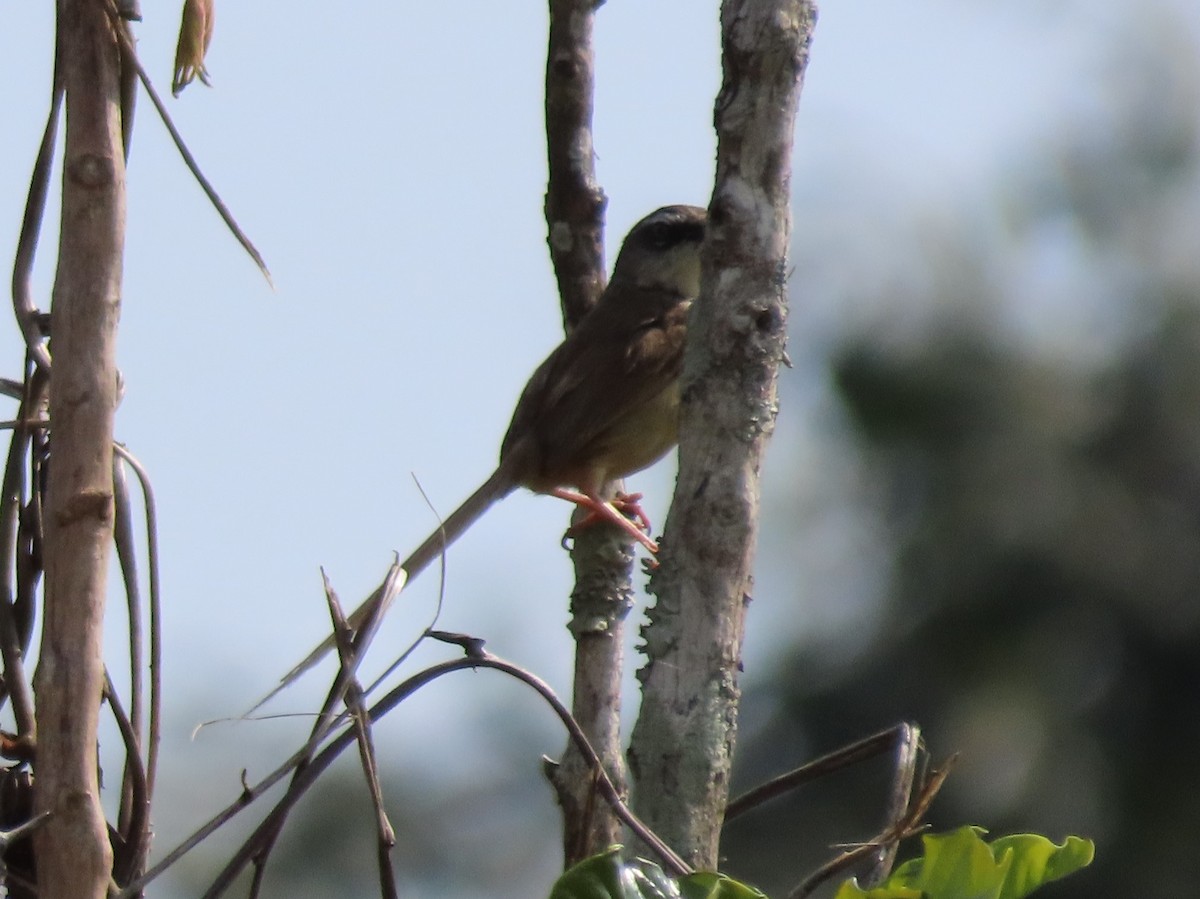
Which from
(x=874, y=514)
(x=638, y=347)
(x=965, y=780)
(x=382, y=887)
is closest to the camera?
(x=382, y=887)

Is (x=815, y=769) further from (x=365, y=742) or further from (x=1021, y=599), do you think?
(x=1021, y=599)

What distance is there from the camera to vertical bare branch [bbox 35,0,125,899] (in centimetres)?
190

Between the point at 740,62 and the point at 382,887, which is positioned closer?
the point at 382,887

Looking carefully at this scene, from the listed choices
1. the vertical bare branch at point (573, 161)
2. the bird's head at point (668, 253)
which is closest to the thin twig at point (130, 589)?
the vertical bare branch at point (573, 161)

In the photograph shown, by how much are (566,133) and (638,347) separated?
7.68 feet

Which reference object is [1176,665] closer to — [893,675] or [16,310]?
[893,675]

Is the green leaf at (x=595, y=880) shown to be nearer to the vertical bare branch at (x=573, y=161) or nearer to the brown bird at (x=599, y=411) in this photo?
the vertical bare branch at (x=573, y=161)

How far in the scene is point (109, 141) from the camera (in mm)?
2012

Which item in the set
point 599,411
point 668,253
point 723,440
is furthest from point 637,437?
point 723,440

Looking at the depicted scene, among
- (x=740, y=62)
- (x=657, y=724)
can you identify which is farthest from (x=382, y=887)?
(x=740, y=62)

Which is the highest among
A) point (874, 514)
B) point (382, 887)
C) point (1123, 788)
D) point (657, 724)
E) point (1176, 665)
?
point (657, 724)

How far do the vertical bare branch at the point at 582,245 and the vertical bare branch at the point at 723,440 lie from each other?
108 centimetres

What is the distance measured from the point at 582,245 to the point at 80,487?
2142mm

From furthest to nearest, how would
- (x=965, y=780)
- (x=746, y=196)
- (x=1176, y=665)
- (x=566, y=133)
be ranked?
(x=1176, y=665) < (x=965, y=780) < (x=566, y=133) < (x=746, y=196)
